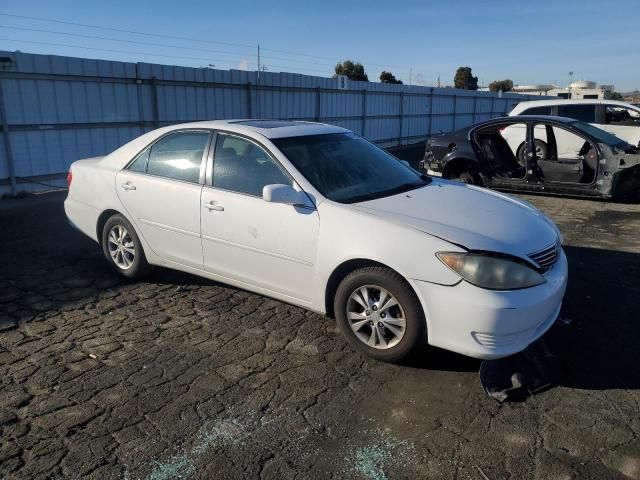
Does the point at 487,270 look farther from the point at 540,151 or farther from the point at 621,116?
the point at 621,116

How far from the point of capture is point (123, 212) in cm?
504

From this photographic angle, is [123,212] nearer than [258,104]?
Yes

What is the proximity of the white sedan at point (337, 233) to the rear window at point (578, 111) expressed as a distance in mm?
7875

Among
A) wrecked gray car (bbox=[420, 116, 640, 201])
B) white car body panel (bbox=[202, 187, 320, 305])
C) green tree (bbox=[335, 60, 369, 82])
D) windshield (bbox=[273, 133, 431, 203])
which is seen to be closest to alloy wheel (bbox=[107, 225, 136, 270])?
white car body panel (bbox=[202, 187, 320, 305])

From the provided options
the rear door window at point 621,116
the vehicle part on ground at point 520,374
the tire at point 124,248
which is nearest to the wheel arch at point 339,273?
the vehicle part on ground at point 520,374

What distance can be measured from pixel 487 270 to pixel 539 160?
265 inches

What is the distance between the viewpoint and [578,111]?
1120 cm

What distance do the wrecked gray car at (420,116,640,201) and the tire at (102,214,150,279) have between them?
605cm

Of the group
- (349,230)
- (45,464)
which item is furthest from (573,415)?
(45,464)

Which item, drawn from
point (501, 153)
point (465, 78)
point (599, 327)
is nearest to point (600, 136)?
point (501, 153)

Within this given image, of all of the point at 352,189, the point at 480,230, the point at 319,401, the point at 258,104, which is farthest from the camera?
the point at 258,104

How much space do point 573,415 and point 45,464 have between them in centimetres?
282

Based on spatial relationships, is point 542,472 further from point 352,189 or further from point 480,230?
point 352,189

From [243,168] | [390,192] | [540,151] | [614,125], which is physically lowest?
[540,151]
